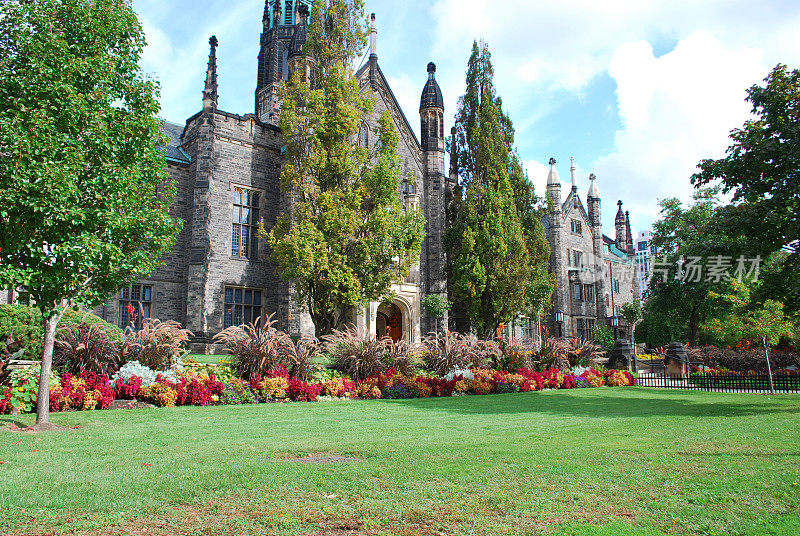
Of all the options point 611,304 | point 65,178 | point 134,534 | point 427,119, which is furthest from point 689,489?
point 611,304

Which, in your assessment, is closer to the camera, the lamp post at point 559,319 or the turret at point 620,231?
the lamp post at point 559,319

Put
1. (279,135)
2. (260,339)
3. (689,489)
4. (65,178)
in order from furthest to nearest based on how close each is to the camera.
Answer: (279,135)
(260,339)
(65,178)
(689,489)

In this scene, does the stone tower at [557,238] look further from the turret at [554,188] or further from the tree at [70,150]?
the tree at [70,150]

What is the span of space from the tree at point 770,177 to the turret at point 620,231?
4869 centimetres

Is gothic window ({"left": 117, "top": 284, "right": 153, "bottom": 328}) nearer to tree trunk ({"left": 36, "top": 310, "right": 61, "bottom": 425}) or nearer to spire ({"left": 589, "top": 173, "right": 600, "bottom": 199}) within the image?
tree trunk ({"left": 36, "top": 310, "right": 61, "bottom": 425})

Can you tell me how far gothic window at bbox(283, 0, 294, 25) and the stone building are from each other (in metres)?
22.5

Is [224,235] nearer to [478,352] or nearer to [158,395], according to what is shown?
[478,352]

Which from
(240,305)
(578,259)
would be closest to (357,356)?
(240,305)

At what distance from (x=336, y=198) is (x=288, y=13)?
2797 centimetres

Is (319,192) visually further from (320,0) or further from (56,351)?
(56,351)

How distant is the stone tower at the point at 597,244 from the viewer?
45188mm

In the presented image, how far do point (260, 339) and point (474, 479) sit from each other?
9.81 m

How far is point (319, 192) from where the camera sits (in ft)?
69.3

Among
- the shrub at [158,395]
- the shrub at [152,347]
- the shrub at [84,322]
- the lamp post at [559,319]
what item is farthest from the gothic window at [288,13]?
the shrub at [158,395]
